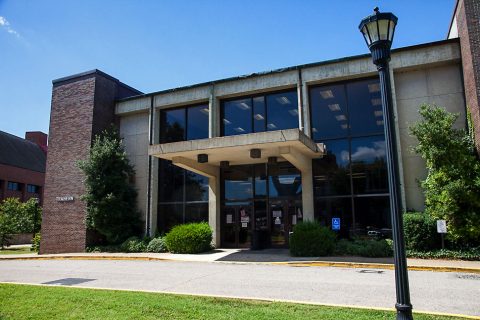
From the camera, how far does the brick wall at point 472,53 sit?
589 inches

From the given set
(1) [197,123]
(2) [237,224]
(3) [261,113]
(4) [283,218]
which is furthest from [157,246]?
(3) [261,113]

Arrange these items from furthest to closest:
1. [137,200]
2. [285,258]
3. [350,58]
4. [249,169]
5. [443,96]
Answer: [137,200] < [249,169] < [350,58] < [443,96] < [285,258]

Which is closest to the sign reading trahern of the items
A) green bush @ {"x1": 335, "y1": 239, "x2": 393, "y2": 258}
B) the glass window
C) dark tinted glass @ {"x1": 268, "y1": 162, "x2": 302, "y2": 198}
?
dark tinted glass @ {"x1": 268, "y1": 162, "x2": 302, "y2": 198}

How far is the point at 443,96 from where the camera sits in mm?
17234

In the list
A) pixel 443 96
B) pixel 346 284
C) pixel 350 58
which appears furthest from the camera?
pixel 350 58

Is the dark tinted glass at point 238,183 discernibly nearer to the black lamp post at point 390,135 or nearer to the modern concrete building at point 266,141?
the modern concrete building at point 266,141

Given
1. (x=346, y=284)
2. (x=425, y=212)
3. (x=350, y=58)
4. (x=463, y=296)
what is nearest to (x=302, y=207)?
(x=425, y=212)

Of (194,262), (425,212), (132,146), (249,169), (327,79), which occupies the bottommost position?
(194,262)

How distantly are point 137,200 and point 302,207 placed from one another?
10459mm

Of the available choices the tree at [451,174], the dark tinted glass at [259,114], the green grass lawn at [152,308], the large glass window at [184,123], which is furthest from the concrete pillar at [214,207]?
the green grass lawn at [152,308]

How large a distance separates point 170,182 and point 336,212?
10.1 metres

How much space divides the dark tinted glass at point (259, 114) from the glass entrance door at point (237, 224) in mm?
4195

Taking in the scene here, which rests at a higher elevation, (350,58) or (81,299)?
(350,58)

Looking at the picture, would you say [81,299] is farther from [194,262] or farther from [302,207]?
[302,207]
